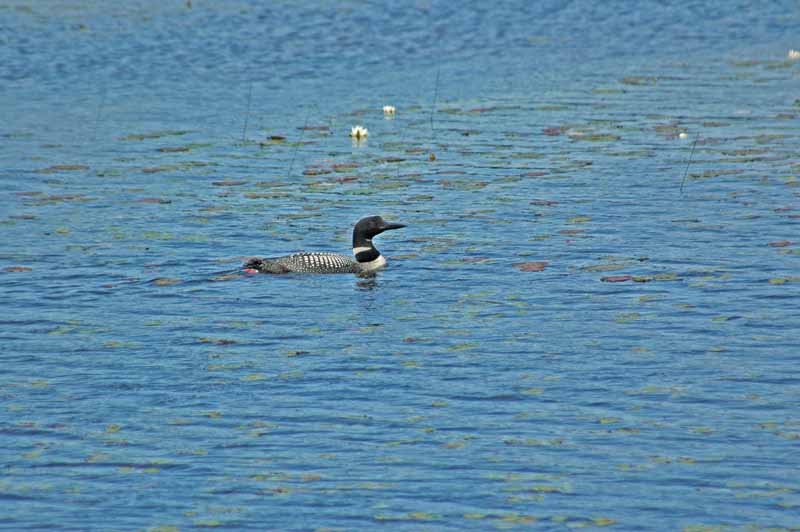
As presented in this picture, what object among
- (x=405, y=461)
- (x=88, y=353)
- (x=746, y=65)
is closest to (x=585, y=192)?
(x=88, y=353)

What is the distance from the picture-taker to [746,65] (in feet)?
125

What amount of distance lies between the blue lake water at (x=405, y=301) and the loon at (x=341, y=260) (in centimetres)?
26

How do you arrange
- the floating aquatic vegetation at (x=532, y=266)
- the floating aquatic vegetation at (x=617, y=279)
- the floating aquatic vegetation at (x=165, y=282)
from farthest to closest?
the floating aquatic vegetation at (x=532, y=266) → the floating aquatic vegetation at (x=165, y=282) → the floating aquatic vegetation at (x=617, y=279)

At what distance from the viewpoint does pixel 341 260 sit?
19.9 meters

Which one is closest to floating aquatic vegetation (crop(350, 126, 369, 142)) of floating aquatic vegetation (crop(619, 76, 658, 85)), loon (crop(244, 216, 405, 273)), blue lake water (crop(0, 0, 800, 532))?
blue lake water (crop(0, 0, 800, 532))

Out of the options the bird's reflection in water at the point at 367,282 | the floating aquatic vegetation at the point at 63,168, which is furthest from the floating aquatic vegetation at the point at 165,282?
the floating aquatic vegetation at the point at 63,168

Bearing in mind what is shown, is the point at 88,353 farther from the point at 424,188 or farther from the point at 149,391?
the point at 424,188

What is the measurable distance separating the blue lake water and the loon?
0.84 ft

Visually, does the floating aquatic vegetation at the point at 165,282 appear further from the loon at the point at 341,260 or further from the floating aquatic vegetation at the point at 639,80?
the floating aquatic vegetation at the point at 639,80

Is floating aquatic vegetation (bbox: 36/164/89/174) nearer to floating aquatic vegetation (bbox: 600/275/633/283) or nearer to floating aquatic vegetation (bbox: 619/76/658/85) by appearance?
floating aquatic vegetation (bbox: 600/275/633/283)

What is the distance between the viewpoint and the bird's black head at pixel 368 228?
20.2 metres

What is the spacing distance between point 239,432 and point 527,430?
2.68m

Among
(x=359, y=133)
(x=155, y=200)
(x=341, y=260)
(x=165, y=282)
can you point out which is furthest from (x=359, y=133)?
(x=165, y=282)

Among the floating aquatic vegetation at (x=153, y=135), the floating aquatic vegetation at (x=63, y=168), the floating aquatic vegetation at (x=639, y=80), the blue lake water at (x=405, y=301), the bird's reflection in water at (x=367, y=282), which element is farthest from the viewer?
the floating aquatic vegetation at (x=639, y=80)
